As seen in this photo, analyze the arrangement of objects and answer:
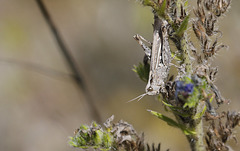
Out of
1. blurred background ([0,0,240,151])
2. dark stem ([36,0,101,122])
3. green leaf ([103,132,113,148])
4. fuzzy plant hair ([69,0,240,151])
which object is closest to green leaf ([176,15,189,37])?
fuzzy plant hair ([69,0,240,151])

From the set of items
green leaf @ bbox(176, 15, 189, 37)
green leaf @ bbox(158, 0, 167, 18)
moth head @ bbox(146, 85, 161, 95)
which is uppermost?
green leaf @ bbox(158, 0, 167, 18)

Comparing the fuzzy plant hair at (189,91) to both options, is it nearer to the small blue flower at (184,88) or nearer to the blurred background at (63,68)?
the small blue flower at (184,88)

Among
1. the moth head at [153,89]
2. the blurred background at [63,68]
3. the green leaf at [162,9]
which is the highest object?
the blurred background at [63,68]

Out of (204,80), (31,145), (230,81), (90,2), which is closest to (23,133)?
(31,145)

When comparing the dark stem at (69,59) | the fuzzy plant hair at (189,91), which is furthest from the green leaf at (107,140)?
the dark stem at (69,59)

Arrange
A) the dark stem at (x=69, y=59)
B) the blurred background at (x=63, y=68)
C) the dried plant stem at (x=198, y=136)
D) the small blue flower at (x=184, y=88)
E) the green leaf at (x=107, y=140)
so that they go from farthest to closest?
the blurred background at (x=63, y=68) → the dark stem at (x=69, y=59) → the green leaf at (x=107, y=140) → the dried plant stem at (x=198, y=136) → the small blue flower at (x=184, y=88)

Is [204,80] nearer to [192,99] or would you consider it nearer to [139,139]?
[192,99]

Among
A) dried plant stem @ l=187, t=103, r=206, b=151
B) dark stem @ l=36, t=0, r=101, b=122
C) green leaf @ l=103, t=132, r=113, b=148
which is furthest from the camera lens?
dark stem @ l=36, t=0, r=101, b=122

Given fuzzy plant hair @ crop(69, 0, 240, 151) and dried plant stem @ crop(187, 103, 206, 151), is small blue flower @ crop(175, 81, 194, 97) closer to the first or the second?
fuzzy plant hair @ crop(69, 0, 240, 151)

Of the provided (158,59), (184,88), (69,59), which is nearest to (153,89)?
(158,59)
